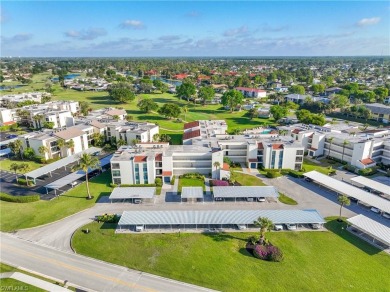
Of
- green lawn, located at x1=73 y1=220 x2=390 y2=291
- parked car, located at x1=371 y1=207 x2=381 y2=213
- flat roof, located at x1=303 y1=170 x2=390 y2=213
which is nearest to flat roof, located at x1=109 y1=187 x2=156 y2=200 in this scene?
green lawn, located at x1=73 y1=220 x2=390 y2=291

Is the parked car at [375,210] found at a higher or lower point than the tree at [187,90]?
lower

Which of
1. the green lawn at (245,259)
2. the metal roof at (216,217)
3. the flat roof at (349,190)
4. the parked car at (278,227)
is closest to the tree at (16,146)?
the green lawn at (245,259)

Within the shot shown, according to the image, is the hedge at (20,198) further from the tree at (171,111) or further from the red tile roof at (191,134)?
the tree at (171,111)

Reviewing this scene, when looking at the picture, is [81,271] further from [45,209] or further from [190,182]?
[190,182]

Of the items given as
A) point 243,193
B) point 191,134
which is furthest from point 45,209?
point 191,134

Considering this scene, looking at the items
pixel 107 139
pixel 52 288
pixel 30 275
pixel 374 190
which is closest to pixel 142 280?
pixel 52 288

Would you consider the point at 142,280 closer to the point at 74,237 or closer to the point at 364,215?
the point at 74,237

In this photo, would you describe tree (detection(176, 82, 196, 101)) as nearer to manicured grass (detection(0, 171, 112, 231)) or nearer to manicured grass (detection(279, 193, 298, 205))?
manicured grass (detection(0, 171, 112, 231))
